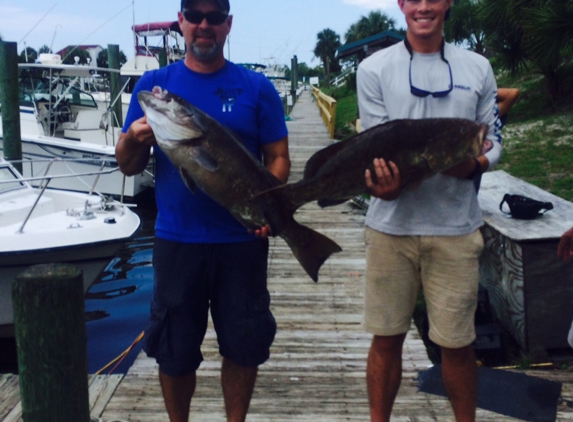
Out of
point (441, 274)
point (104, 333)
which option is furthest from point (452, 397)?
point (104, 333)

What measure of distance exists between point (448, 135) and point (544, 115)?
1288 cm

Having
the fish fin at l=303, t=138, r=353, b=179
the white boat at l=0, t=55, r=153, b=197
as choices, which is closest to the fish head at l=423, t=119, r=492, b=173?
the fish fin at l=303, t=138, r=353, b=179

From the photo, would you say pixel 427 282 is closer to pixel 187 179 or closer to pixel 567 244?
pixel 567 244

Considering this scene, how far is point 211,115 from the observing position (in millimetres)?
2928

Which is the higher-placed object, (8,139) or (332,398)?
(8,139)

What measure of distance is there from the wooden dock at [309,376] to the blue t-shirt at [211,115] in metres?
1.40

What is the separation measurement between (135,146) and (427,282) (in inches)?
57.4

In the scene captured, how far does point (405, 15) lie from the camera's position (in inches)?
114

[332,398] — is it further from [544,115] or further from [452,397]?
[544,115]

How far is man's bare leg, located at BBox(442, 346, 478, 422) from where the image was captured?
3016mm

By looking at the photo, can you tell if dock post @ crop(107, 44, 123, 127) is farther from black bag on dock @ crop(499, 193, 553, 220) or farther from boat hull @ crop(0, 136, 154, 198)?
black bag on dock @ crop(499, 193, 553, 220)

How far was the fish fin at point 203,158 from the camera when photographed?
272cm

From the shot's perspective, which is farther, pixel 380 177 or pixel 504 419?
pixel 504 419

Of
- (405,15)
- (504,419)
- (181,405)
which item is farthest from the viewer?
(504,419)
